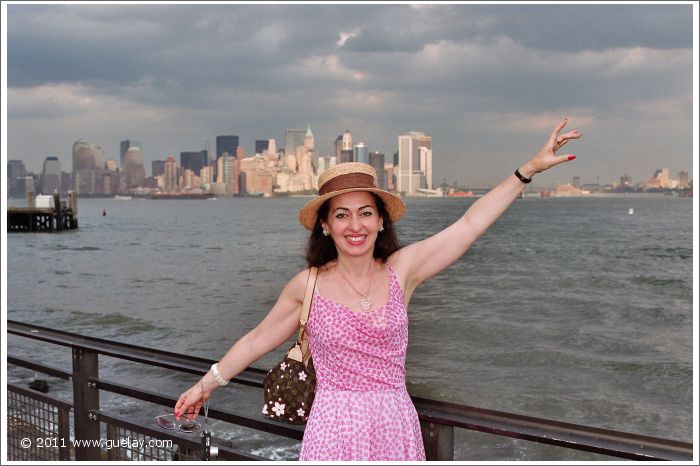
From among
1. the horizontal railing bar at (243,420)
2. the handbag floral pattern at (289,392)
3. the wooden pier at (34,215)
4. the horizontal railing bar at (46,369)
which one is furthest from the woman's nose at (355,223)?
the wooden pier at (34,215)

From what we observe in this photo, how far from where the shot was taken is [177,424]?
2.45m

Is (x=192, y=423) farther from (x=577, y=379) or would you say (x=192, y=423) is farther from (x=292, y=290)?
(x=577, y=379)

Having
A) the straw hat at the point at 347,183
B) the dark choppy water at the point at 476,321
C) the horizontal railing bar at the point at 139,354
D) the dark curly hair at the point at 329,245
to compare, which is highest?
the straw hat at the point at 347,183

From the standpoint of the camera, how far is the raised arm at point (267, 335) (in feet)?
7.32

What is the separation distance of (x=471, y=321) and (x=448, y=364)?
21.3 ft

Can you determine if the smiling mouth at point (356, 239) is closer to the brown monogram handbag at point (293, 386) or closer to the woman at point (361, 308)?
the woman at point (361, 308)

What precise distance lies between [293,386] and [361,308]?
12.2 inches

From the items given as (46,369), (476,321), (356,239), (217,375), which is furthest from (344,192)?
(476,321)

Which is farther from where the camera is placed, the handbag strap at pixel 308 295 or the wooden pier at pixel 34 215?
the wooden pier at pixel 34 215

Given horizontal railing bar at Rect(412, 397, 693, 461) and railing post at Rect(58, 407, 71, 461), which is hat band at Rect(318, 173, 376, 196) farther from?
railing post at Rect(58, 407, 71, 461)

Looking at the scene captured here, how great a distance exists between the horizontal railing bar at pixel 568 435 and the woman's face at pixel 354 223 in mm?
528

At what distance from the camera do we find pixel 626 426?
11.9m

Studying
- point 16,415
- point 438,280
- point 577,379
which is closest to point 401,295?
point 16,415

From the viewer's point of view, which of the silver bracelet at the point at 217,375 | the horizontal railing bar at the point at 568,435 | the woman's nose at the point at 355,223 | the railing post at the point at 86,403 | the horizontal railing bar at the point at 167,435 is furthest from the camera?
the railing post at the point at 86,403
